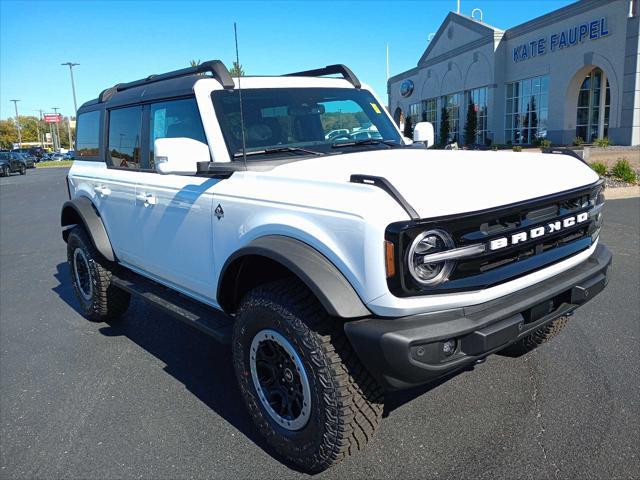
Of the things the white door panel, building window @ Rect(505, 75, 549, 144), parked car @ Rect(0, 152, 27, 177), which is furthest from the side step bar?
parked car @ Rect(0, 152, 27, 177)

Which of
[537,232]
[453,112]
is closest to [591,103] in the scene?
[453,112]

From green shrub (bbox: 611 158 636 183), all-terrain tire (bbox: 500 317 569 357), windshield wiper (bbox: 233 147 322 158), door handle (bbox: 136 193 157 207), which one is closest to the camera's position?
windshield wiper (bbox: 233 147 322 158)

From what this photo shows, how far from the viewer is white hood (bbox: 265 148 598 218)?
244 cm

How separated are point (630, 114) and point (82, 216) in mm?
23210

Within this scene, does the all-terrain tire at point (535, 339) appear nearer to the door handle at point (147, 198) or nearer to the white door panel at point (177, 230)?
the white door panel at point (177, 230)

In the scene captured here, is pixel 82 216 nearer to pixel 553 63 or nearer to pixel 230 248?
pixel 230 248

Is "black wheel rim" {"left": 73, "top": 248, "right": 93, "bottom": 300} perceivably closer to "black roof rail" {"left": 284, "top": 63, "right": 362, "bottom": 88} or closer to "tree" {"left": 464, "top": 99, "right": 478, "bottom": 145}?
"black roof rail" {"left": 284, "top": 63, "right": 362, "bottom": 88}

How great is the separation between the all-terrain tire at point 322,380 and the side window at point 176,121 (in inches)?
53.7

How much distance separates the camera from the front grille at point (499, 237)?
2.34 metres

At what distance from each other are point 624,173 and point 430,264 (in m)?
14.6

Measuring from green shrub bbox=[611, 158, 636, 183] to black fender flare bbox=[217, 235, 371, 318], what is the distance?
14479 millimetres

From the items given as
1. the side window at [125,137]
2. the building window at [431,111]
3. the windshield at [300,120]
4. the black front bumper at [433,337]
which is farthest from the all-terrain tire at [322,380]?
the building window at [431,111]

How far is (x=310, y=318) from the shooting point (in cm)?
262

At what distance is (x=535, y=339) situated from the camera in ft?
12.8
